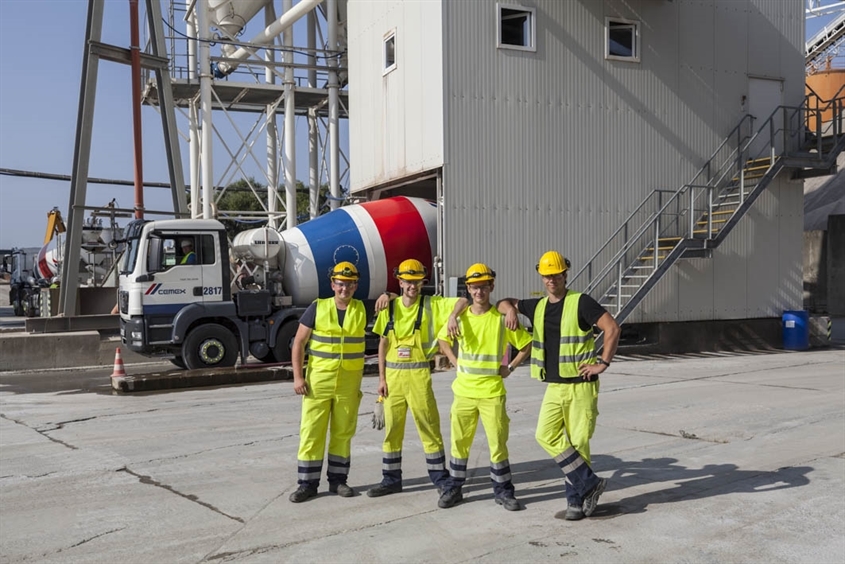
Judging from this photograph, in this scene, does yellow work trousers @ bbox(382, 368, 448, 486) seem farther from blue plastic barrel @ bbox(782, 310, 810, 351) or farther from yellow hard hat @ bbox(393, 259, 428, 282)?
blue plastic barrel @ bbox(782, 310, 810, 351)

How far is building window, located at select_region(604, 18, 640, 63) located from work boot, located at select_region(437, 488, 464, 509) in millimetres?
14489

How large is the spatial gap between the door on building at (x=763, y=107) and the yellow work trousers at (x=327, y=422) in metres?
16.5

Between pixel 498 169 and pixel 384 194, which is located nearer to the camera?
pixel 498 169

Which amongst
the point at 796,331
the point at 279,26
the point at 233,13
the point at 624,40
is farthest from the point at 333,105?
the point at 796,331

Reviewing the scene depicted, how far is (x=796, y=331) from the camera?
20.9 metres

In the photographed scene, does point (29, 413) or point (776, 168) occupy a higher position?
point (776, 168)

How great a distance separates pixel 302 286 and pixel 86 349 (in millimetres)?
5633

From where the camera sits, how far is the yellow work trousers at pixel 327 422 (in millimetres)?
7059

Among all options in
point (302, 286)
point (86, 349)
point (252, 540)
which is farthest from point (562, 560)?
point (86, 349)

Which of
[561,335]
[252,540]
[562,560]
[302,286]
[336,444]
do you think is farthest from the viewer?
[302,286]

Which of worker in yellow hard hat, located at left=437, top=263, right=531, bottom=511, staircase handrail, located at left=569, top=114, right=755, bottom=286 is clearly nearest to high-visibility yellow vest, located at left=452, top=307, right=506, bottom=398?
worker in yellow hard hat, located at left=437, top=263, right=531, bottom=511

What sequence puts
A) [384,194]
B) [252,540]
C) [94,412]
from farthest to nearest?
1. [384,194]
2. [94,412]
3. [252,540]

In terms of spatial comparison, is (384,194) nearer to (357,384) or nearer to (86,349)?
(86,349)

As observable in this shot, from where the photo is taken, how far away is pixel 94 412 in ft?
39.4
